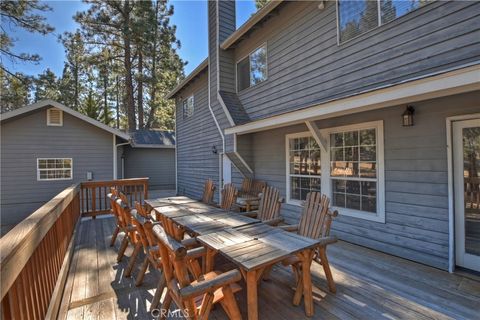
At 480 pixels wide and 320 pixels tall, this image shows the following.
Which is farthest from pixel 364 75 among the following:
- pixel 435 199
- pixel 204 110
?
pixel 204 110

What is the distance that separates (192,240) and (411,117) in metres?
3.34

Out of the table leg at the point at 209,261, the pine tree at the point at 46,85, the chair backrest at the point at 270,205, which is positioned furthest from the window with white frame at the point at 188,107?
the pine tree at the point at 46,85

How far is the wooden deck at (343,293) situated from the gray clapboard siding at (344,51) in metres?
2.56

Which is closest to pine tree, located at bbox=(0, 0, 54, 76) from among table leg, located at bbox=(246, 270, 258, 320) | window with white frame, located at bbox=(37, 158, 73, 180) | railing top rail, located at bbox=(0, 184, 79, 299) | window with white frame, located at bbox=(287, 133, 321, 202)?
window with white frame, located at bbox=(37, 158, 73, 180)

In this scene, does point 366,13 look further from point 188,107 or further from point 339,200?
point 188,107

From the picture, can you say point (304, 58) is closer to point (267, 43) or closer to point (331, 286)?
point (267, 43)

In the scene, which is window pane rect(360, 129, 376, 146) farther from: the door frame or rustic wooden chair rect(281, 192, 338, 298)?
rustic wooden chair rect(281, 192, 338, 298)

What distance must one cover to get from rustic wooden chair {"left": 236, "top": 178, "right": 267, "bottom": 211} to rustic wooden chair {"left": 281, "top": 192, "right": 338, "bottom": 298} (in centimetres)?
272

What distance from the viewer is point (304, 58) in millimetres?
4887

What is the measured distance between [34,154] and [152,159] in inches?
230

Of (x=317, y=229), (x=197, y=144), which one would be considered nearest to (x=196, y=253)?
(x=317, y=229)

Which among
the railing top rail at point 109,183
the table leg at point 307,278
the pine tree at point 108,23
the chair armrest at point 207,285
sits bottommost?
the table leg at point 307,278

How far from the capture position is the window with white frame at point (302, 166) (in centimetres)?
500

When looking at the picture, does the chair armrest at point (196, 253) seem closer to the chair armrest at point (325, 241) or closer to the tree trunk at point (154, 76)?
the chair armrest at point (325, 241)
